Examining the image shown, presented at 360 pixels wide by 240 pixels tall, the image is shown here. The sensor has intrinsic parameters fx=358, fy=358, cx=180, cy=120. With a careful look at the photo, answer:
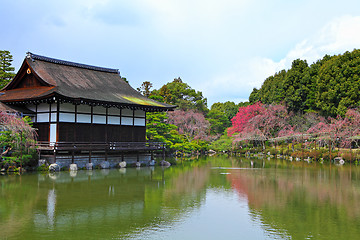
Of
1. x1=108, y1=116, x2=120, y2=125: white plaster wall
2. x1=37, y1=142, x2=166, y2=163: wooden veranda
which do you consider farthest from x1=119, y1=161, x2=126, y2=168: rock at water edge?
x1=108, y1=116, x2=120, y2=125: white plaster wall

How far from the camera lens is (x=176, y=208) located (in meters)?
12.4

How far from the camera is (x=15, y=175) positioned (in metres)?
20.5

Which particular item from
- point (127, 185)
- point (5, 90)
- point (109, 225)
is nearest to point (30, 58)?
point (5, 90)

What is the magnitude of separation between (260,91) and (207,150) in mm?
14153

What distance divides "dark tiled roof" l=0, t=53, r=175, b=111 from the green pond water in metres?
7.02

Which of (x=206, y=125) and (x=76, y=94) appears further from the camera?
(x=206, y=125)

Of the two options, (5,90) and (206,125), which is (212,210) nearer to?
(5,90)

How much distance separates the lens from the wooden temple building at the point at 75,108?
23.8 meters

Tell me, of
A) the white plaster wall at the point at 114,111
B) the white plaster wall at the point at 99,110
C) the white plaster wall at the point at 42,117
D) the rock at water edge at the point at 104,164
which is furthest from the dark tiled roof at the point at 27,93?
the rock at water edge at the point at 104,164

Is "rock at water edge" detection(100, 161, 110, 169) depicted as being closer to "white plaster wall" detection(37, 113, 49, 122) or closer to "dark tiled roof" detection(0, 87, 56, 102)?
"white plaster wall" detection(37, 113, 49, 122)

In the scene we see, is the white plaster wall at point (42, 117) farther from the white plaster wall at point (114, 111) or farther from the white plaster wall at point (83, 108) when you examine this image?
the white plaster wall at point (114, 111)

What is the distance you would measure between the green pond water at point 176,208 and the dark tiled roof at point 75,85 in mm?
7021

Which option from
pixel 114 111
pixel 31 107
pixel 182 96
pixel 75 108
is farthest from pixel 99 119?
pixel 182 96

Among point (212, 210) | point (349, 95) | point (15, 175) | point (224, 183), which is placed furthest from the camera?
point (349, 95)
